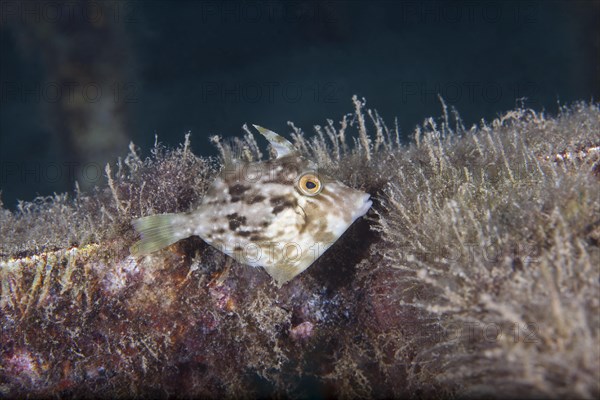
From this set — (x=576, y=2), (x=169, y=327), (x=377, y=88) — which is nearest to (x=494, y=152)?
(x=169, y=327)

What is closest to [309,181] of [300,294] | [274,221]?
[274,221]

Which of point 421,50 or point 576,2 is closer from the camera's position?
point 576,2

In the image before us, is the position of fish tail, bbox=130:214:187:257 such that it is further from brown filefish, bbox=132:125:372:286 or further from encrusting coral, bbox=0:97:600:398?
encrusting coral, bbox=0:97:600:398

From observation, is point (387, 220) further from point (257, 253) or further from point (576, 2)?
point (576, 2)

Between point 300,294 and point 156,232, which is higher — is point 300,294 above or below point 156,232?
below

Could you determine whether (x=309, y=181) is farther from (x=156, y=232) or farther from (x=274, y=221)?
(x=156, y=232)

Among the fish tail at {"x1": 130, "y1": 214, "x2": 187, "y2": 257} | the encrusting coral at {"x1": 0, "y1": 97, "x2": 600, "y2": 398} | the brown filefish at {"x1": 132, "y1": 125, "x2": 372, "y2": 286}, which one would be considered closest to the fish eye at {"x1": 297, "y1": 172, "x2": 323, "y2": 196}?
the brown filefish at {"x1": 132, "y1": 125, "x2": 372, "y2": 286}

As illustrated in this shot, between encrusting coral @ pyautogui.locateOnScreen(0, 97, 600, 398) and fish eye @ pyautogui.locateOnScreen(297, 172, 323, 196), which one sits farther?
fish eye @ pyautogui.locateOnScreen(297, 172, 323, 196)

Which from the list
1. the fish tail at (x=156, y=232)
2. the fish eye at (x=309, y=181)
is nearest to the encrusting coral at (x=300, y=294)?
the fish tail at (x=156, y=232)
